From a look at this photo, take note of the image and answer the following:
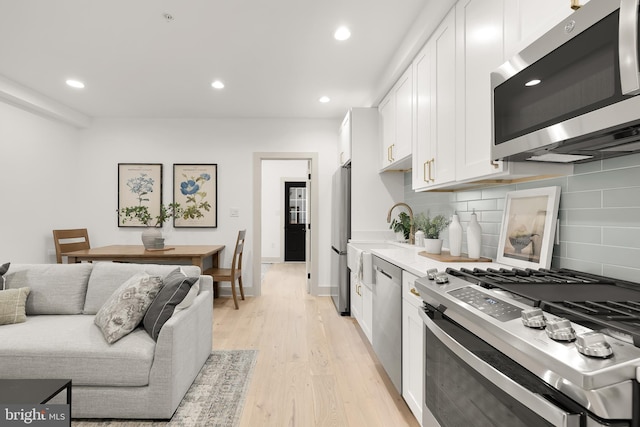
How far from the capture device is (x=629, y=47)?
796mm

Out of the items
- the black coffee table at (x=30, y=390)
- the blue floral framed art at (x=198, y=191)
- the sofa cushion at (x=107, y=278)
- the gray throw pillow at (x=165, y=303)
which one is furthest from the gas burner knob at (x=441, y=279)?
the blue floral framed art at (x=198, y=191)

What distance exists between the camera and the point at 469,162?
183 cm

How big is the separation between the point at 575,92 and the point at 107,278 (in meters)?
2.88

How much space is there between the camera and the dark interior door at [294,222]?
830 centimetres

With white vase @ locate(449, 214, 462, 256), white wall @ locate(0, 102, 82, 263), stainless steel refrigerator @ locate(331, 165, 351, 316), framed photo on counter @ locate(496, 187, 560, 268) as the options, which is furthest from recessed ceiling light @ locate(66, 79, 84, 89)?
framed photo on counter @ locate(496, 187, 560, 268)

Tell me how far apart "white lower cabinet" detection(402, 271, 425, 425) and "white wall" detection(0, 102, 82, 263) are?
14.7 feet

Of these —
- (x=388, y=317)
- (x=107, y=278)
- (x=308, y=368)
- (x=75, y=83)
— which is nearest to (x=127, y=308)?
(x=107, y=278)

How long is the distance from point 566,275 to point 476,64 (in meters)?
1.10

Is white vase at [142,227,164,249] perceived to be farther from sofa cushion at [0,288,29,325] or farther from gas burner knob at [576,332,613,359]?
gas burner knob at [576,332,613,359]

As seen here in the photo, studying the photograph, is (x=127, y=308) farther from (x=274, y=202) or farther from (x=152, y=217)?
(x=274, y=202)

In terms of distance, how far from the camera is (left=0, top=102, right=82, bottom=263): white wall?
3.89 metres

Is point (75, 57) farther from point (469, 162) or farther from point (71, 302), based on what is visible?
point (469, 162)

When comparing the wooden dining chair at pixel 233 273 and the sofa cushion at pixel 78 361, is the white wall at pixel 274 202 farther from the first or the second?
the sofa cushion at pixel 78 361

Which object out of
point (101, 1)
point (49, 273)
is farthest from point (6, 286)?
point (101, 1)
